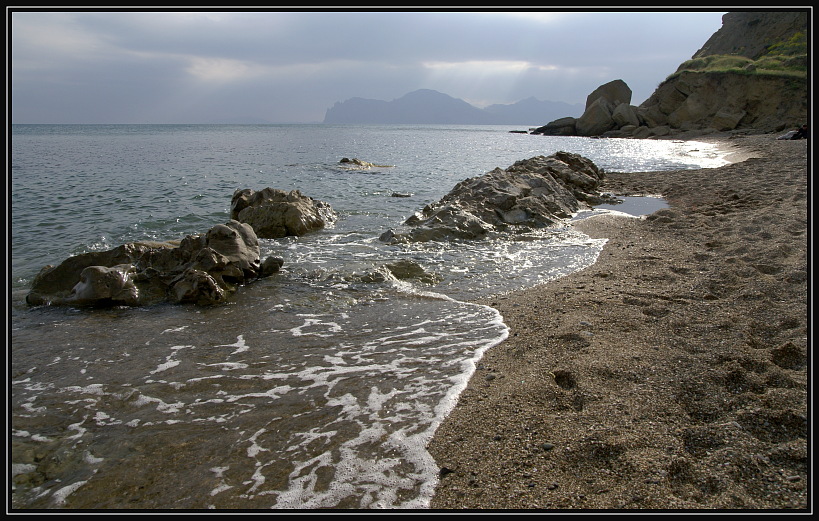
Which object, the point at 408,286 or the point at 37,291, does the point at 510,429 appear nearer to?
the point at 408,286

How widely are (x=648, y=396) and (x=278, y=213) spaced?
10.1 m

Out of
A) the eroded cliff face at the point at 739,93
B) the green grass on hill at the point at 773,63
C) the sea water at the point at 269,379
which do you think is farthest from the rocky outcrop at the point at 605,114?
the sea water at the point at 269,379

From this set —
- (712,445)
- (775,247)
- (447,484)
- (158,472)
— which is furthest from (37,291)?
(775,247)

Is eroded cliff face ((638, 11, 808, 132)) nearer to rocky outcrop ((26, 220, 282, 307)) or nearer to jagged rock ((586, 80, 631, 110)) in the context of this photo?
jagged rock ((586, 80, 631, 110))

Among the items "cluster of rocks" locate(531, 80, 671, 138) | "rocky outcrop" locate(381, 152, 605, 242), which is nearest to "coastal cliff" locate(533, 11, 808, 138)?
"cluster of rocks" locate(531, 80, 671, 138)

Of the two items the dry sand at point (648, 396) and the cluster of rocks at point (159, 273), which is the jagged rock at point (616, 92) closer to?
the dry sand at point (648, 396)

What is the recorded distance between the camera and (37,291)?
7.03 metres

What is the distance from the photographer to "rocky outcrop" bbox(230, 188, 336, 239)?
11766 mm

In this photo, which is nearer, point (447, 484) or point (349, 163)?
point (447, 484)

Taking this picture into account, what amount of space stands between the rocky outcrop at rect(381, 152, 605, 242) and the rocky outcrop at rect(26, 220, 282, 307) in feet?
11.7

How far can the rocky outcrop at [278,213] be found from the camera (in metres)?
11.8

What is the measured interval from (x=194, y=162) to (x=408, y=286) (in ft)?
99.4

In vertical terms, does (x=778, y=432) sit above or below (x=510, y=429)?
above
